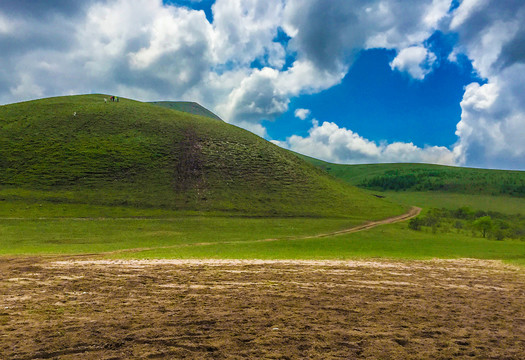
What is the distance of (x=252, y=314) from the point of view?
10.8m

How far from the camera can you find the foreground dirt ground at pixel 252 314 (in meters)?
8.02

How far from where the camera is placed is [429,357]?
25.5 ft

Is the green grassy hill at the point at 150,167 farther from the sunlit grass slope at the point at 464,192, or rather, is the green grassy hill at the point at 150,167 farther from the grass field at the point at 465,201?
the sunlit grass slope at the point at 464,192

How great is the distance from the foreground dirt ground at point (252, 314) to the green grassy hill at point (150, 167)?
162 ft

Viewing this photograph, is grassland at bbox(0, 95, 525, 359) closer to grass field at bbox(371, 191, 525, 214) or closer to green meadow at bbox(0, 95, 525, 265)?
green meadow at bbox(0, 95, 525, 265)

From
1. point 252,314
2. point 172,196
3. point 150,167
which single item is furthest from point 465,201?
point 252,314

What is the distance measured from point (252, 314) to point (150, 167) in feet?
252

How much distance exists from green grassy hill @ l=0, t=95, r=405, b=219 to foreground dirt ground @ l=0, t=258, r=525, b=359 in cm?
4927

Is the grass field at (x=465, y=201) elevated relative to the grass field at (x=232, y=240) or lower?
elevated

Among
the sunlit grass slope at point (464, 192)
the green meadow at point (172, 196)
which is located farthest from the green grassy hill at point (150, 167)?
the sunlit grass slope at point (464, 192)

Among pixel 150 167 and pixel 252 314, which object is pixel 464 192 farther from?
pixel 252 314

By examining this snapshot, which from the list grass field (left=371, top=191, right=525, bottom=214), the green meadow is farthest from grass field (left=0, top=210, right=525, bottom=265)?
grass field (left=371, top=191, right=525, bottom=214)

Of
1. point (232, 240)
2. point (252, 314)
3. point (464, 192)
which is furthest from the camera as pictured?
point (464, 192)

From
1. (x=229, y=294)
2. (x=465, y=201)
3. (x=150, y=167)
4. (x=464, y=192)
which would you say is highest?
(x=464, y=192)
